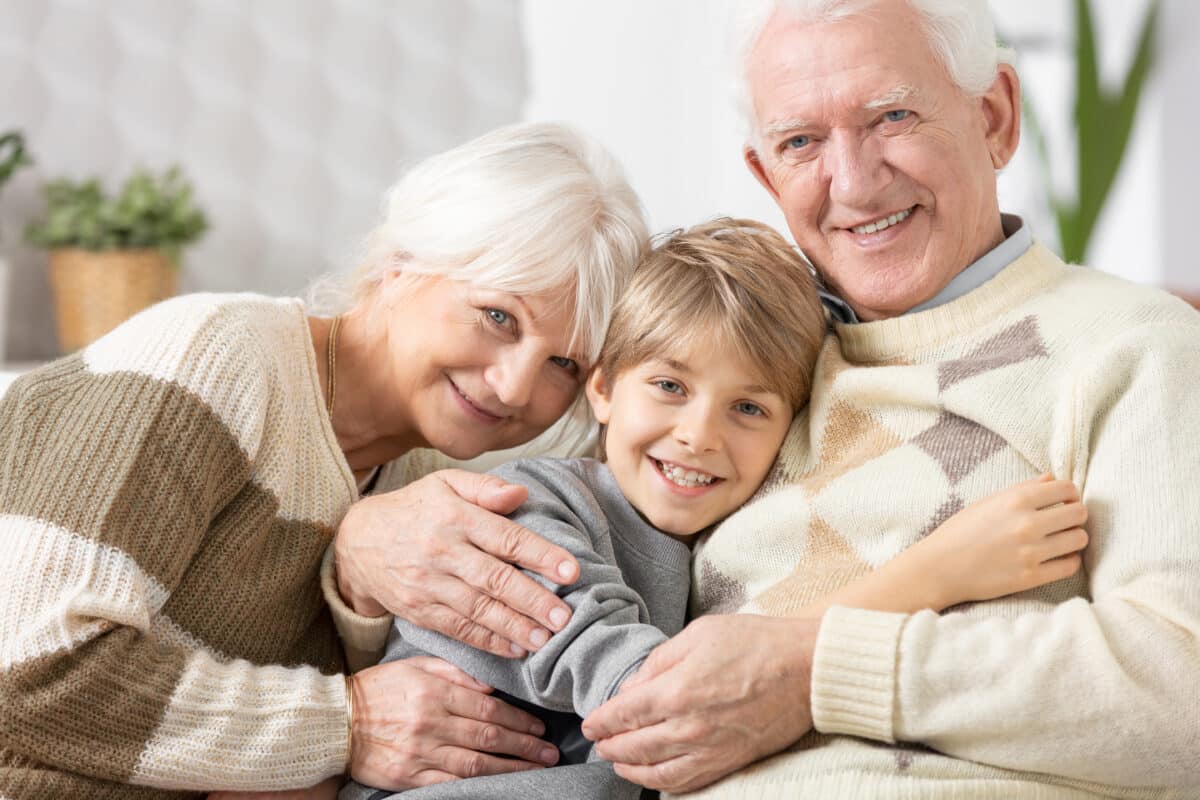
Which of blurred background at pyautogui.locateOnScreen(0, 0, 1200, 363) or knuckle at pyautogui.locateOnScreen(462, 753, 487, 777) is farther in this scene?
blurred background at pyautogui.locateOnScreen(0, 0, 1200, 363)

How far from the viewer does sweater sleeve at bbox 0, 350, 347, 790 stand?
125 cm

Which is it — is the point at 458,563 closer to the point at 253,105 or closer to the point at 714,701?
the point at 714,701

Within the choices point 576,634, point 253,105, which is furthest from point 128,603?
point 253,105

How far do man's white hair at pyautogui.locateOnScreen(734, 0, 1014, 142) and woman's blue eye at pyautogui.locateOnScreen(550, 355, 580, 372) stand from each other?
50 cm

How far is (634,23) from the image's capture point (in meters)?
3.69

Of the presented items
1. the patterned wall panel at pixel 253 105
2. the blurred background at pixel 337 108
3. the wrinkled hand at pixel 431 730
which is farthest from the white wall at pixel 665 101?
the wrinkled hand at pixel 431 730

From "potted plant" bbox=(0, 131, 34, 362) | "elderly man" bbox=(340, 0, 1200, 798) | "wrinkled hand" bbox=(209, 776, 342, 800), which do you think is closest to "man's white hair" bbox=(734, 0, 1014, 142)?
"elderly man" bbox=(340, 0, 1200, 798)

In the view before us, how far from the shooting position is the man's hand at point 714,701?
1.21m

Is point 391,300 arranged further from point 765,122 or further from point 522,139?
point 765,122

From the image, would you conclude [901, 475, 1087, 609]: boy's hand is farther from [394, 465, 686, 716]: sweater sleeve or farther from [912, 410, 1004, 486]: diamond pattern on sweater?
[394, 465, 686, 716]: sweater sleeve

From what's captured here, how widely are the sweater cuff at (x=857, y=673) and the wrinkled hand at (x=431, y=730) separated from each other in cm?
40

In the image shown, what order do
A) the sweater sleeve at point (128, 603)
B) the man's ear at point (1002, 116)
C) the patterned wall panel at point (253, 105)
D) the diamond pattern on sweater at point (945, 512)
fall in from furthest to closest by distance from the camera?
the patterned wall panel at point (253, 105)
the man's ear at point (1002, 116)
the diamond pattern on sweater at point (945, 512)
the sweater sleeve at point (128, 603)

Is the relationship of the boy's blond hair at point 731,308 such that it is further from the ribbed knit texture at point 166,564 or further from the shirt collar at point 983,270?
the ribbed knit texture at point 166,564

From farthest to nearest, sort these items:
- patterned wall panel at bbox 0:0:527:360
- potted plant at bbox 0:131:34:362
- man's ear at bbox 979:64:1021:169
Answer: patterned wall panel at bbox 0:0:527:360 < potted plant at bbox 0:131:34:362 < man's ear at bbox 979:64:1021:169
